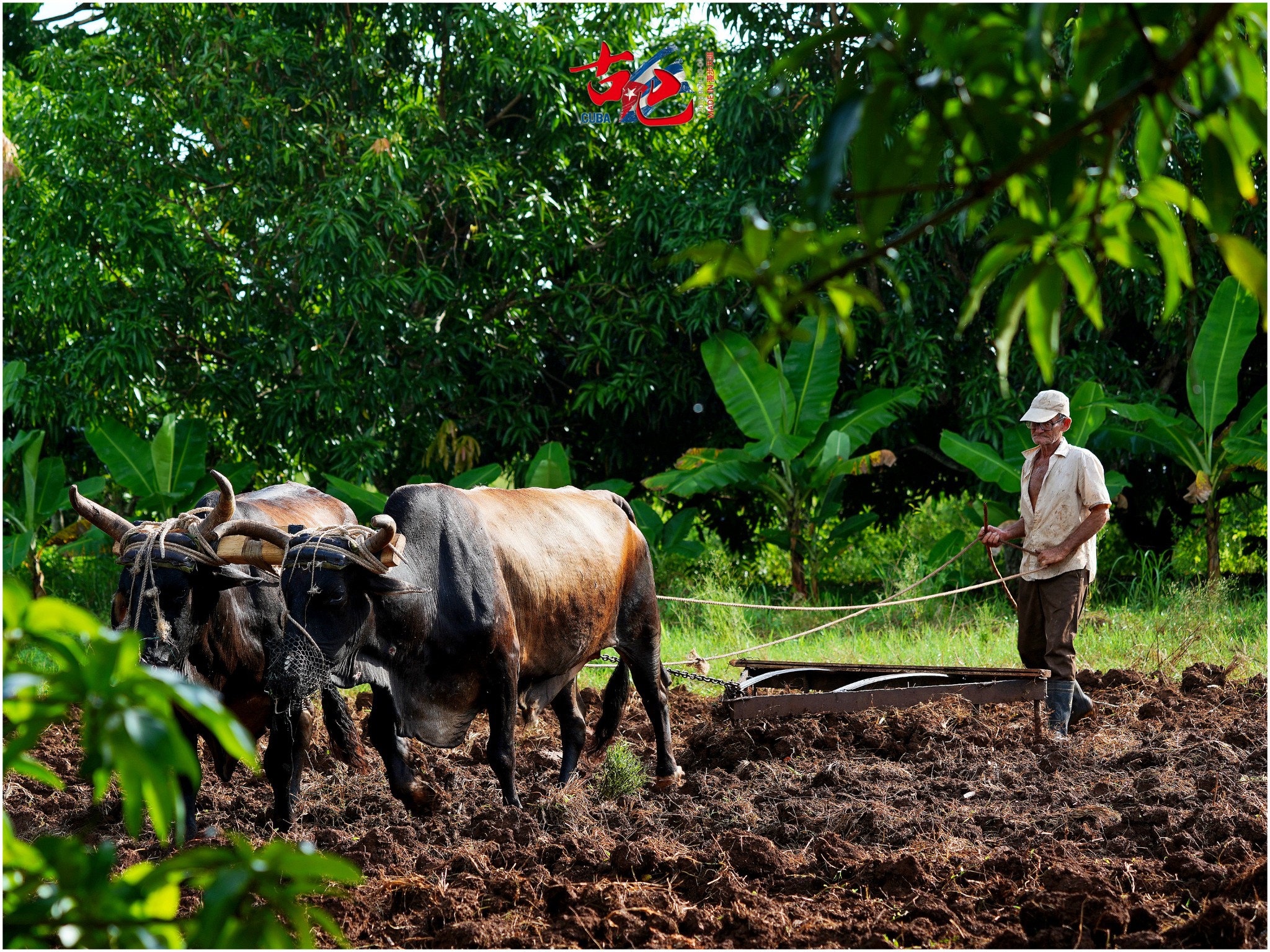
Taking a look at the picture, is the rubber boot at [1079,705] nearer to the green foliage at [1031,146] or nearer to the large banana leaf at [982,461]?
the large banana leaf at [982,461]

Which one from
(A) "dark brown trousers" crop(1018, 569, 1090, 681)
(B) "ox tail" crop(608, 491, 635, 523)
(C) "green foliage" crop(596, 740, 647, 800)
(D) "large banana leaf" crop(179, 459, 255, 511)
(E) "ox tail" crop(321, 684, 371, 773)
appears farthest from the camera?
(D) "large banana leaf" crop(179, 459, 255, 511)

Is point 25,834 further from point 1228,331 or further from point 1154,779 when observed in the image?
point 1228,331

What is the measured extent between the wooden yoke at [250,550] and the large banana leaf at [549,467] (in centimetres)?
569

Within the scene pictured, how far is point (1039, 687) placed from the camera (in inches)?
226

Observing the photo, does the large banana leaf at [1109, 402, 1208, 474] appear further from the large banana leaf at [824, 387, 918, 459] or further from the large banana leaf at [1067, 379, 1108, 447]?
the large banana leaf at [824, 387, 918, 459]

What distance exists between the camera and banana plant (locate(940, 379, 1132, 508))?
9.98 m

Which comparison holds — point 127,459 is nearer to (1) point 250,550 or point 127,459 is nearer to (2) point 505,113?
(2) point 505,113

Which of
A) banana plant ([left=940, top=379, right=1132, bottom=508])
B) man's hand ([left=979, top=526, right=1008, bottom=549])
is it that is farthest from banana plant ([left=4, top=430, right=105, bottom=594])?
man's hand ([left=979, top=526, right=1008, bottom=549])

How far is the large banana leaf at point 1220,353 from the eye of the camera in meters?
9.72

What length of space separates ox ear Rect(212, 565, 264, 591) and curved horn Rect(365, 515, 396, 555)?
583mm

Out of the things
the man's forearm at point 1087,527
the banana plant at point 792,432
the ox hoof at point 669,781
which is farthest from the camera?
the banana plant at point 792,432

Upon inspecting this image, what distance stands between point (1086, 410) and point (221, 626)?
7429 mm

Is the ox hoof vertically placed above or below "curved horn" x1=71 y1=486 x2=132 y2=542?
below

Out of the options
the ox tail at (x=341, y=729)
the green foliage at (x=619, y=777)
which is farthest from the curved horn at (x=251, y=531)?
the green foliage at (x=619, y=777)
